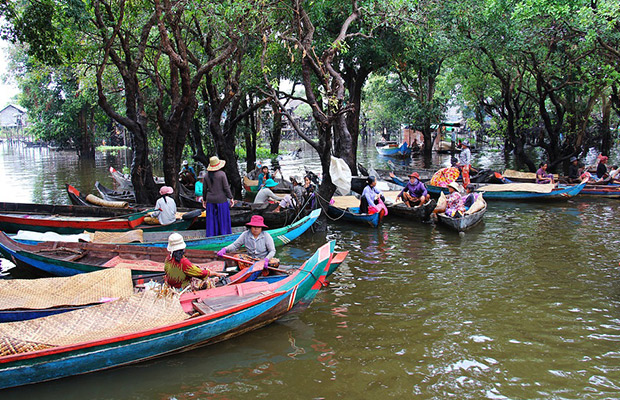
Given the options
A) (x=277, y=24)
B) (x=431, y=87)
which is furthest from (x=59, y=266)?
(x=431, y=87)

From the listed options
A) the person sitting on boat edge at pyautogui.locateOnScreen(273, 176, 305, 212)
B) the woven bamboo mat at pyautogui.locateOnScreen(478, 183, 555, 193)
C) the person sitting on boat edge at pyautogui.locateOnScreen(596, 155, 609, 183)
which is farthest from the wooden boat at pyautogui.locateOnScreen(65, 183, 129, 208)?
→ the person sitting on boat edge at pyautogui.locateOnScreen(596, 155, 609, 183)

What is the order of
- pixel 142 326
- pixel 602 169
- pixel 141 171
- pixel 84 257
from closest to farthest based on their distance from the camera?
pixel 142 326
pixel 84 257
pixel 141 171
pixel 602 169

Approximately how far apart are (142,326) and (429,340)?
11.2 feet

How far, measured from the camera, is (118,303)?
550 cm

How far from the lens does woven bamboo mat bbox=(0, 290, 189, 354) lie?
4809 mm

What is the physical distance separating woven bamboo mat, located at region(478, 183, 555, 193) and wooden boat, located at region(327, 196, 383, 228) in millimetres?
4915

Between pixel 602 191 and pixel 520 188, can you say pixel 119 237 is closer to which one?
pixel 520 188

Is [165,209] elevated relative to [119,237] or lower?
elevated

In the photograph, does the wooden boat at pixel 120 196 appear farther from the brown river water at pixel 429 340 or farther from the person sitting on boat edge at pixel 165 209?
the brown river water at pixel 429 340

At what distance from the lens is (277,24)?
1280cm

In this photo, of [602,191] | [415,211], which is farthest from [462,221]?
[602,191]

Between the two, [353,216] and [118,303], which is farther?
[353,216]

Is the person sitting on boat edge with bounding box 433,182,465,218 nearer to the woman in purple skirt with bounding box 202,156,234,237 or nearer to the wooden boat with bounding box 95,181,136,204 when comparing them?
the woman in purple skirt with bounding box 202,156,234,237

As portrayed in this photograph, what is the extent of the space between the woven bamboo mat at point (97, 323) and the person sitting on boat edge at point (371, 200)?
6.94m
